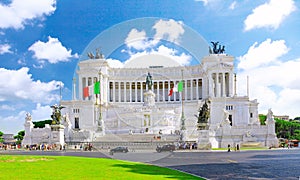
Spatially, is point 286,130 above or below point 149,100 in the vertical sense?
below

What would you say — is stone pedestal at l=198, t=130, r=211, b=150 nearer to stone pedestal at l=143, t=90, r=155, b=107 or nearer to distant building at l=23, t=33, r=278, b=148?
distant building at l=23, t=33, r=278, b=148

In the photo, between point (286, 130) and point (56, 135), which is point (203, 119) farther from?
point (286, 130)

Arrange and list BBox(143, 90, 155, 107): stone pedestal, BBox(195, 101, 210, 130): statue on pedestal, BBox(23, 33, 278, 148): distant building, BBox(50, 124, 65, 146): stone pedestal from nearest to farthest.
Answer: BBox(195, 101, 210, 130): statue on pedestal → BBox(50, 124, 65, 146): stone pedestal → BBox(23, 33, 278, 148): distant building → BBox(143, 90, 155, 107): stone pedestal

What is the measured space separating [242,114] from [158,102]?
24766 millimetres

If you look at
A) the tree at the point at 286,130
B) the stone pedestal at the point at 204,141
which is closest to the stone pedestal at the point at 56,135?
the stone pedestal at the point at 204,141

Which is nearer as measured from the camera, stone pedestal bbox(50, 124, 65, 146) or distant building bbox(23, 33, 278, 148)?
stone pedestal bbox(50, 124, 65, 146)

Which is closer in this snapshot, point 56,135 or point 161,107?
point 56,135

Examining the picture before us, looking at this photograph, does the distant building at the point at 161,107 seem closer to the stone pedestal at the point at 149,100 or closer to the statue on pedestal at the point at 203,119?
the stone pedestal at the point at 149,100

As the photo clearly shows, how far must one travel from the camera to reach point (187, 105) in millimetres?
90250

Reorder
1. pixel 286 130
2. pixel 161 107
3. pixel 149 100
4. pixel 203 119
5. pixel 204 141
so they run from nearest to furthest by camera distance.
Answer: pixel 204 141, pixel 203 119, pixel 149 100, pixel 161 107, pixel 286 130

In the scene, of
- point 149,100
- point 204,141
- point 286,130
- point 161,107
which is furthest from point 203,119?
point 286,130

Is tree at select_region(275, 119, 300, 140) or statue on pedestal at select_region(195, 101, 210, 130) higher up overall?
statue on pedestal at select_region(195, 101, 210, 130)

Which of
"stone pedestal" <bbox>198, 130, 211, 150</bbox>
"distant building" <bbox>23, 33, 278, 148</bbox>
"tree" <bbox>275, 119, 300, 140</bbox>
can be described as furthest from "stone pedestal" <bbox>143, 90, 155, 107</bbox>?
"tree" <bbox>275, 119, 300, 140</bbox>

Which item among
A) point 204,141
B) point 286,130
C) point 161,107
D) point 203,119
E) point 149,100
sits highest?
point 149,100
